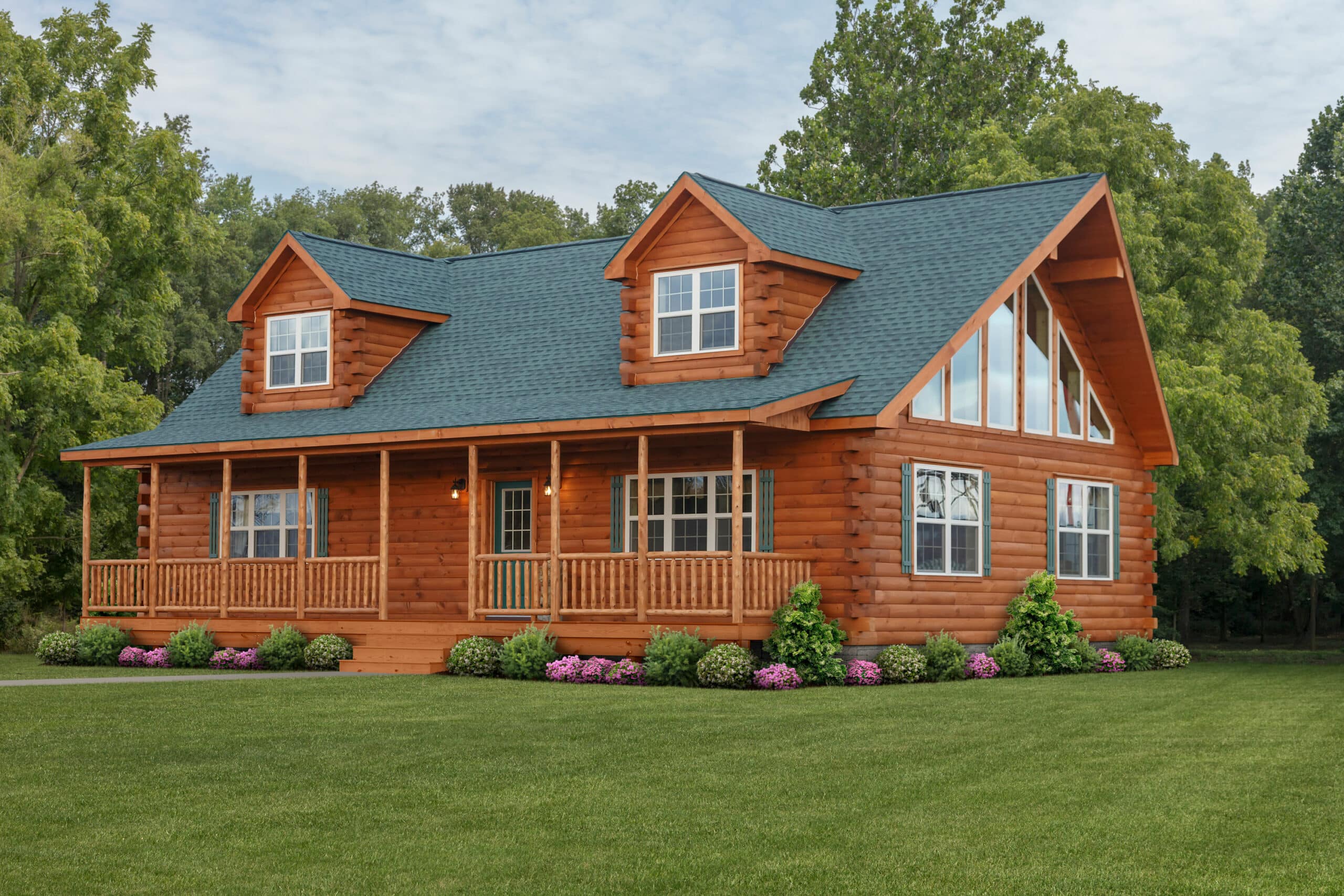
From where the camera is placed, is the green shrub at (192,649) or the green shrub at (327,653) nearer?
the green shrub at (327,653)

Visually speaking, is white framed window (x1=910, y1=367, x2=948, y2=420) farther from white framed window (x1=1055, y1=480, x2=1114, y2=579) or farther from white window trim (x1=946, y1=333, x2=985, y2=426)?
white framed window (x1=1055, y1=480, x2=1114, y2=579)

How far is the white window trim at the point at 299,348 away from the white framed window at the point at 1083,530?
1209 centimetres

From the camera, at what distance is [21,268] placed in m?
32.2

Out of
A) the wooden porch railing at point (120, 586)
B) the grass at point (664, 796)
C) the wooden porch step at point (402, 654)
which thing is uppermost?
the wooden porch railing at point (120, 586)

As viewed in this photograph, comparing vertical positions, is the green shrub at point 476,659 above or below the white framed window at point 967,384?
below

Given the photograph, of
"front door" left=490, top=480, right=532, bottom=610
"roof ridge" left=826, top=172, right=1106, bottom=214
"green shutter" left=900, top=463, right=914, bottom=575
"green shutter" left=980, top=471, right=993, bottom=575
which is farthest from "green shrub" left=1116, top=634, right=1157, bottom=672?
"front door" left=490, top=480, right=532, bottom=610

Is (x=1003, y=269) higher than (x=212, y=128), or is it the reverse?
(x=212, y=128)

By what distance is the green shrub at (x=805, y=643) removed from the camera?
19.2m

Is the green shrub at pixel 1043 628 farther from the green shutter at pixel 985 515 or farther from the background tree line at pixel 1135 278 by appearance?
the background tree line at pixel 1135 278

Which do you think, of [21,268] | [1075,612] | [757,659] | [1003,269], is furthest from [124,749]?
Answer: [21,268]

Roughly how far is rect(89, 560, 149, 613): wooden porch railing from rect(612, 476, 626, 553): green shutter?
760cm

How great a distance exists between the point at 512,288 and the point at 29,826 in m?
19.9

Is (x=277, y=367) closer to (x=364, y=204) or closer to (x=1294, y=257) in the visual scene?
(x=1294, y=257)

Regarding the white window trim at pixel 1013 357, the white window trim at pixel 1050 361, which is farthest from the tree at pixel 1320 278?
the white window trim at pixel 1013 357
